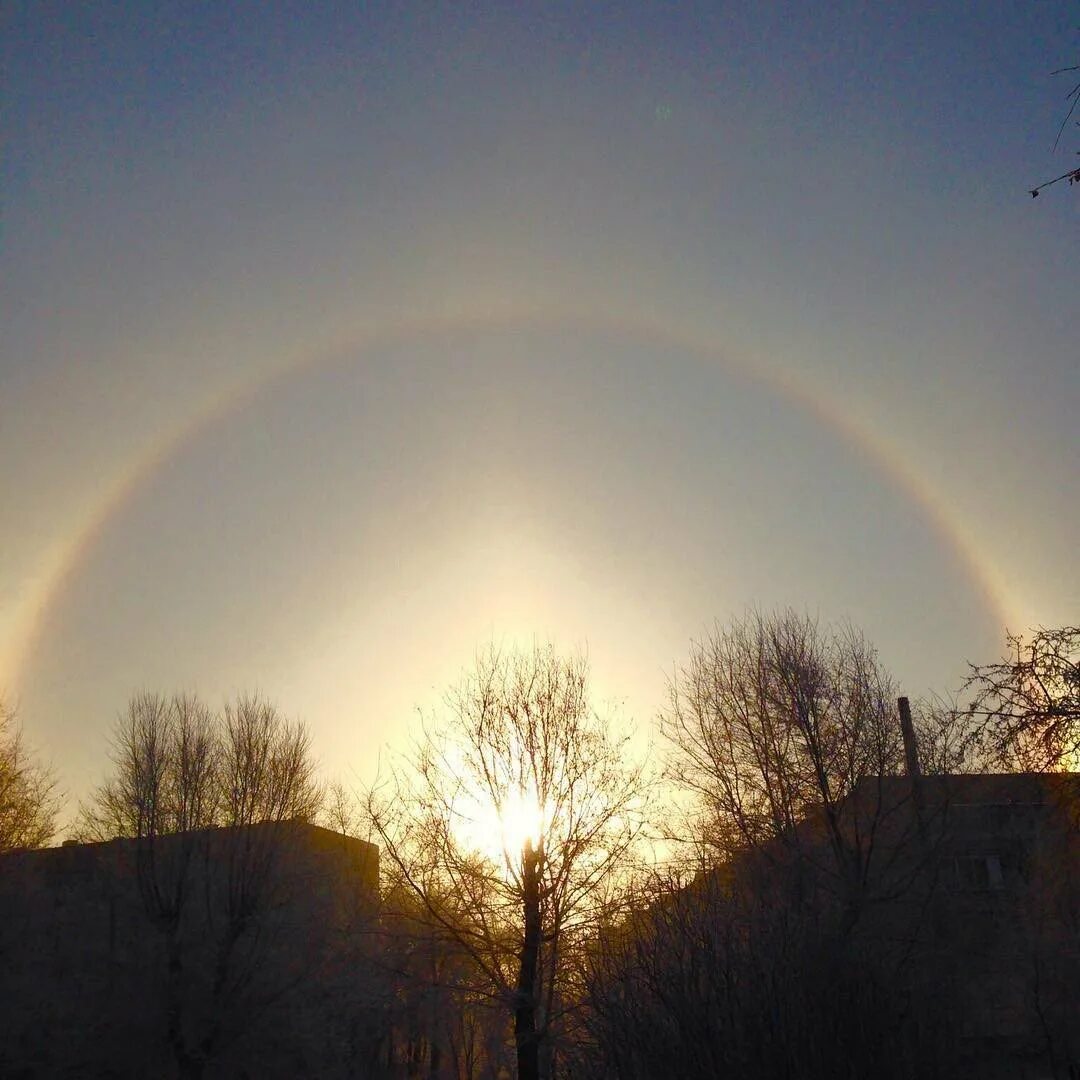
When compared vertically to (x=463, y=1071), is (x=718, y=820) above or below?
above

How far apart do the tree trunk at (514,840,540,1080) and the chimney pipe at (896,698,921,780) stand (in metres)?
9.96

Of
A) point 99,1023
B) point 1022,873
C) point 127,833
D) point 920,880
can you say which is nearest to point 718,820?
point 920,880

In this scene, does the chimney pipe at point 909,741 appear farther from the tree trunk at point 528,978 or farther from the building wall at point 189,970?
the building wall at point 189,970

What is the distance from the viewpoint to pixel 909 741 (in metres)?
24.0

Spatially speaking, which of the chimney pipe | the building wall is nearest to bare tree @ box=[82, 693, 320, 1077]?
the building wall

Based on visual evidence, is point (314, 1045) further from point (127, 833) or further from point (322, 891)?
point (127, 833)

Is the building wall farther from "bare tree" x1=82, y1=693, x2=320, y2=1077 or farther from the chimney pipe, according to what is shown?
the chimney pipe

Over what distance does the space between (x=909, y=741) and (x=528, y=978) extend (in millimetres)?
11265

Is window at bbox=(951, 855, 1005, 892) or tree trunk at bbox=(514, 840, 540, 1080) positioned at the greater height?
window at bbox=(951, 855, 1005, 892)

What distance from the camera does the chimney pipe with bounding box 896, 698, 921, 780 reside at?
2388cm

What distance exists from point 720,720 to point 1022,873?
10.0 m

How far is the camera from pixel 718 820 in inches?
955

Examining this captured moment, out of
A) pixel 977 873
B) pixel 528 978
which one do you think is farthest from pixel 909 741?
pixel 528 978

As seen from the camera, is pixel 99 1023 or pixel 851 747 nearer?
pixel 851 747
